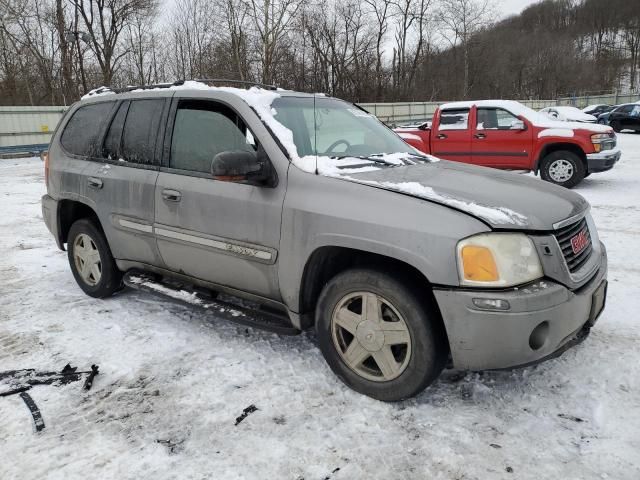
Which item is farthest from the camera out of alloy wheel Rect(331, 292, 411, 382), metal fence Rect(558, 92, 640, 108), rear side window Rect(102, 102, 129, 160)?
metal fence Rect(558, 92, 640, 108)

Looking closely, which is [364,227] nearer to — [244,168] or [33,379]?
[244,168]

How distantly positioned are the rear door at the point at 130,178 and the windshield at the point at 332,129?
101 centimetres

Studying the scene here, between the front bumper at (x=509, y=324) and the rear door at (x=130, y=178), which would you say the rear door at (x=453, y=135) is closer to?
the rear door at (x=130, y=178)

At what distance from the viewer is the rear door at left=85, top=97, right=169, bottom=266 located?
3.57 meters

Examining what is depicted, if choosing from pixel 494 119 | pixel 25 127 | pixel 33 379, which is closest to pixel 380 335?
pixel 33 379

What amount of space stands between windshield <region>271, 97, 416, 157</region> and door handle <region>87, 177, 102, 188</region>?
165cm

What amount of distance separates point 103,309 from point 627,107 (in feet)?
89.2

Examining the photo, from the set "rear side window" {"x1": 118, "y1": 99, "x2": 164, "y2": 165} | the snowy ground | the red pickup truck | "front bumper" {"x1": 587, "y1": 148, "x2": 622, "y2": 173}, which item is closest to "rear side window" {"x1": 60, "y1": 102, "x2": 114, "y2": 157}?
"rear side window" {"x1": 118, "y1": 99, "x2": 164, "y2": 165}

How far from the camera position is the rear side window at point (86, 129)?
408cm

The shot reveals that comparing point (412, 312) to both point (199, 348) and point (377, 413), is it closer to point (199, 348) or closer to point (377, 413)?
point (377, 413)

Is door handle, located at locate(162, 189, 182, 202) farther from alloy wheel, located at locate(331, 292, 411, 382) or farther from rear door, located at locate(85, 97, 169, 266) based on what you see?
alloy wheel, located at locate(331, 292, 411, 382)

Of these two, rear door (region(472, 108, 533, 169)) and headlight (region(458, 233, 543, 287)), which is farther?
rear door (region(472, 108, 533, 169))

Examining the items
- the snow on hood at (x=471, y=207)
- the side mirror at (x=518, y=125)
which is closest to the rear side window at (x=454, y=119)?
the side mirror at (x=518, y=125)

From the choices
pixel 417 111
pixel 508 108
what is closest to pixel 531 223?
pixel 508 108
